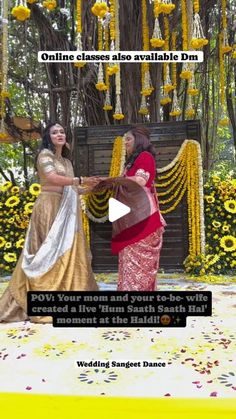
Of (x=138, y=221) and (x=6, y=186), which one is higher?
(x=6, y=186)

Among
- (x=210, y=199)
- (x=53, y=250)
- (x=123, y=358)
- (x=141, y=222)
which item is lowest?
(x=123, y=358)

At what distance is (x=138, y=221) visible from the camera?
2051 millimetres

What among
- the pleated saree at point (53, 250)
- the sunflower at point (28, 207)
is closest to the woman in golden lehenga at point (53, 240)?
the pleated saree at point (53, 250)

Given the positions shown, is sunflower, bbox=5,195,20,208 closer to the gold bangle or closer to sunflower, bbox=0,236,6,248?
sunflower, bbox=0,236,6,248

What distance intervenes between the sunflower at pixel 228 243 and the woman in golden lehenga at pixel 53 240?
1608 millimetres

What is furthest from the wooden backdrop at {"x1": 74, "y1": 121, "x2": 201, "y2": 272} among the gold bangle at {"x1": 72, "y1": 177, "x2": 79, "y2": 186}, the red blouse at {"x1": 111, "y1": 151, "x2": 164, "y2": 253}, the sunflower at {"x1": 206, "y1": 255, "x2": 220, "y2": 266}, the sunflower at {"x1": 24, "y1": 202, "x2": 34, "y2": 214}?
the gold bangle at {"x1": 72, "y1": 177, "x2": 79, "y2": 186}

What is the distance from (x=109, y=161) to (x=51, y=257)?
1.58 m

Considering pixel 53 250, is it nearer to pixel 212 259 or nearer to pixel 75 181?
pixel 75 181

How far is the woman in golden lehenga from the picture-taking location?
81.1 inches

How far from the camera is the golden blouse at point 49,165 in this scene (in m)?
2.06

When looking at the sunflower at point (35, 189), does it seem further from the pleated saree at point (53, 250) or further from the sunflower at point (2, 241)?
the pleated saree at point (53, 250)

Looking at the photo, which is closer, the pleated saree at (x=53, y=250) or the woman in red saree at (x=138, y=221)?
the woman in red saree at (x=138, y=221)

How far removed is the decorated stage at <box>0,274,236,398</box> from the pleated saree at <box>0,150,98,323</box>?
16cm

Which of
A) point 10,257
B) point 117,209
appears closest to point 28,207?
point 10,257
